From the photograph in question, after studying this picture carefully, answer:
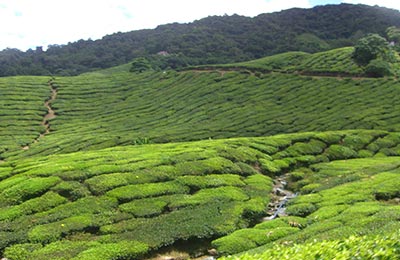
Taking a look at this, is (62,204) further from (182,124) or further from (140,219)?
(182,124)

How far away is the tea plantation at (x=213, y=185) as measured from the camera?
16.8 meters

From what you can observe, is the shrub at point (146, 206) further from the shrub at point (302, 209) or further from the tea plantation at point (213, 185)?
the shrub at point (302, 209)

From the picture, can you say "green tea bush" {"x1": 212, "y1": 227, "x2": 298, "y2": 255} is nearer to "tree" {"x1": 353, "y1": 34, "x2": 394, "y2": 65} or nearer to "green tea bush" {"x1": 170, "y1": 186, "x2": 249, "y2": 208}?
"green tea bush" {"x1": 170, "y1": 186, "x2": 249, "y2": 208}

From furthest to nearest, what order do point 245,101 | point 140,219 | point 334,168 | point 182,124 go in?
1. point 245,101
2. point 182,124
3. point 334,168
4. point 140,219

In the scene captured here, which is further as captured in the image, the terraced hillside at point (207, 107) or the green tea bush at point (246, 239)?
the terraced hillside at point (207, 107)

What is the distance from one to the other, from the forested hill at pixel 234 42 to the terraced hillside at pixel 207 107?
145 feet

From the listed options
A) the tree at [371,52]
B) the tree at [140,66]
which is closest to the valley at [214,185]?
the tree at [371,52]

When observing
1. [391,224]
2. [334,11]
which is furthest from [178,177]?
[334,11]

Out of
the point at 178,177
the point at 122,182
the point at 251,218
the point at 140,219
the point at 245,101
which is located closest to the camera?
the point at 140,219

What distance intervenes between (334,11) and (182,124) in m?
160

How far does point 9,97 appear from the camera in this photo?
7519cm

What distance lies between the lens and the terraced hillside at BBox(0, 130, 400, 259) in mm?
17188

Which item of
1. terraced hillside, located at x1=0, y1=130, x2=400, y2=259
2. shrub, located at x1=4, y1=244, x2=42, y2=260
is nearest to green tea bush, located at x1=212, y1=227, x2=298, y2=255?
terraced hillside, located at x1=0, y1=130, x2=400, y2=259

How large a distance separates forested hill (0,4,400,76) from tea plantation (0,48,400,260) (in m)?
72.8
